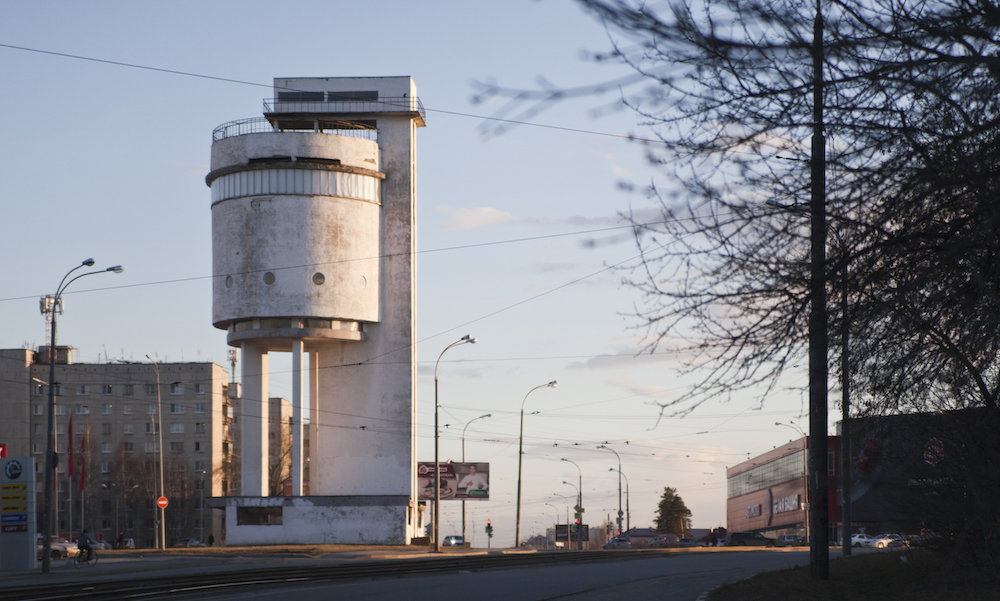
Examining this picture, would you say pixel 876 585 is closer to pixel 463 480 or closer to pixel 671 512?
pixel 463 480

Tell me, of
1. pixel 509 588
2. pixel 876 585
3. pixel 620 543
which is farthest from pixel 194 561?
pixel 620 543

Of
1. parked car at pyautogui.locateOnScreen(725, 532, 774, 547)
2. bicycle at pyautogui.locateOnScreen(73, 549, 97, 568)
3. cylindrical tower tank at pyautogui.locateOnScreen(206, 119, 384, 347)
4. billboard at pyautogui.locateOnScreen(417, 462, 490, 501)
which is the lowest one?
parked car at pyautogui.locateOnScreen(725, 532, 774, 547)

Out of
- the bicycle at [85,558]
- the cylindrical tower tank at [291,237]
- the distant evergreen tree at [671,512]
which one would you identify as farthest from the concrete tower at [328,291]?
the distant evergreen tree at [671,512]

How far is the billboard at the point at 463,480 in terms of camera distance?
258 feet

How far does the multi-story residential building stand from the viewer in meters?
109

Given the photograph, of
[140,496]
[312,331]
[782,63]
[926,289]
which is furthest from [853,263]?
[140,496]

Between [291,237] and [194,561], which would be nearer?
[194,561]

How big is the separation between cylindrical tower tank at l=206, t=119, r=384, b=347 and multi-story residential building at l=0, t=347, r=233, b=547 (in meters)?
58.1

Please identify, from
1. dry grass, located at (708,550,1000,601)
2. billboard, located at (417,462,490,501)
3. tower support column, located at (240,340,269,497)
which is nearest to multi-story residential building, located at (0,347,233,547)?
billboard, located at (417,462,490,501)

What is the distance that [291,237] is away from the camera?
Result: 2143 inches

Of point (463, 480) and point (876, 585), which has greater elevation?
point (876, 585)

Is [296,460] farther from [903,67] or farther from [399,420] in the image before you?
[903,67]

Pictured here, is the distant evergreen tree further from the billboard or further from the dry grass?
the dry grass

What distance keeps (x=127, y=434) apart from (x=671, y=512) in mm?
68748
